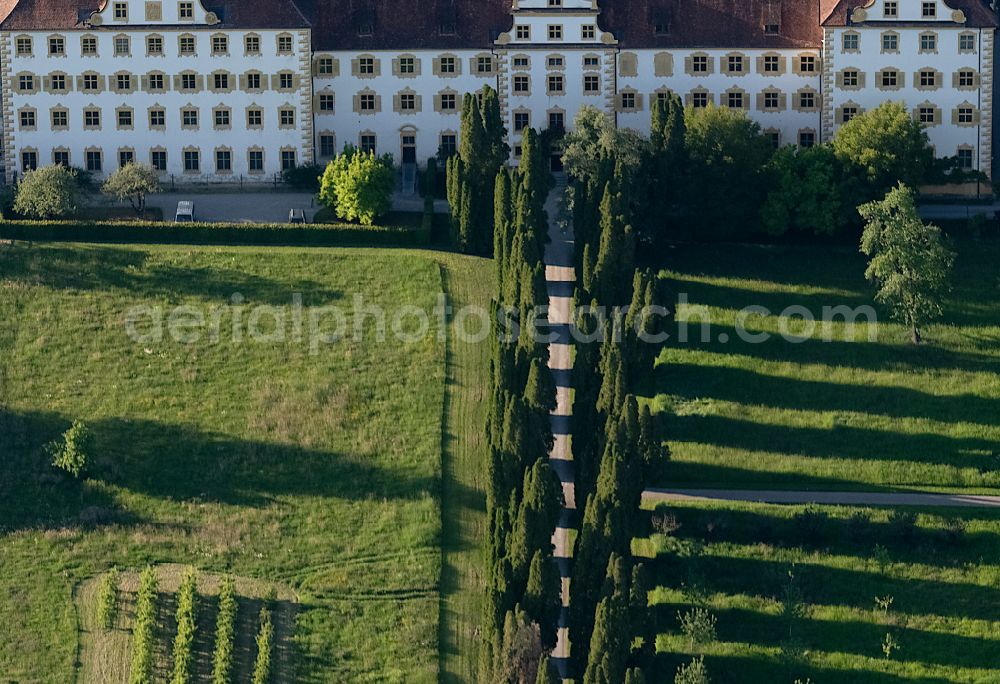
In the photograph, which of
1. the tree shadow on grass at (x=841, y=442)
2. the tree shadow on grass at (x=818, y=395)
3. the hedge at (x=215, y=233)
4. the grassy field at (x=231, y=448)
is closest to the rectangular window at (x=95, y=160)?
the hedge at (x=215, y=233)

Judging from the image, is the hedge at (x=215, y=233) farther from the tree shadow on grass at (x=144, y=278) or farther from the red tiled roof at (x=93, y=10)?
the red tiled roof at (x=93, y=10)

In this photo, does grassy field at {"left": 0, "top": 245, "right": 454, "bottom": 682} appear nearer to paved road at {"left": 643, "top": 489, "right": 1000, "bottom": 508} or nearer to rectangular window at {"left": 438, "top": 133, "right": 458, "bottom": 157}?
paved road at {"left": 643, "top": 489, "right": 1000, "bottom": 508}

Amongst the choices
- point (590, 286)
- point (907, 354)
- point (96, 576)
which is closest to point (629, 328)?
point (590, 286)

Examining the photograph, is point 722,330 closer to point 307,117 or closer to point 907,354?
point 907,354

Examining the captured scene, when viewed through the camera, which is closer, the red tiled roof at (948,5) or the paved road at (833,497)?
the paved road at (833,497)

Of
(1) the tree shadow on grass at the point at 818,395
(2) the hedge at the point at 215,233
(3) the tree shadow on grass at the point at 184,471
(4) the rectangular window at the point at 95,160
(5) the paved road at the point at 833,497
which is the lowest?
(5) the paved road at the point at 833,497

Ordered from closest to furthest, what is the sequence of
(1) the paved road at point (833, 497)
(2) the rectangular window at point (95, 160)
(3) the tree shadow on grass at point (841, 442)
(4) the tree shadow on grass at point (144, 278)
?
(1) the paved road at point (833, 497)
(3) the tree shadow on grass at point (841, 442)
(4) the tree shadow on grass at point (144, 278)
(2) the rectangular window at point (95, 160)
